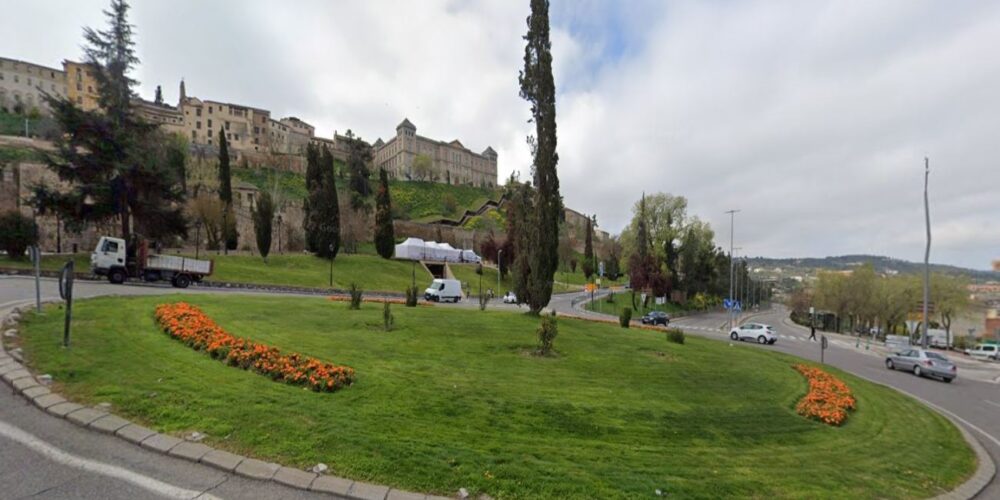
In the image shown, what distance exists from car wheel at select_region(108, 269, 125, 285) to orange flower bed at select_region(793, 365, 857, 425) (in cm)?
3204

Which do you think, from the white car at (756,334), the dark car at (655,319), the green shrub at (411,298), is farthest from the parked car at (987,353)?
the green shrub at (411,298)

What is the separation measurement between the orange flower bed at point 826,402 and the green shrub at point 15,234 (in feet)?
132

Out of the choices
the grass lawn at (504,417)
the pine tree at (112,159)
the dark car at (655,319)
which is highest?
the pine tree at (112,159)

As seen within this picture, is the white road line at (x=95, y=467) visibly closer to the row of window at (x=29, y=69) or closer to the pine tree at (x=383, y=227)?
the pine tree at (x=383, y=227)

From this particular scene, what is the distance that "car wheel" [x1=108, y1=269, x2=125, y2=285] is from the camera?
2303cm

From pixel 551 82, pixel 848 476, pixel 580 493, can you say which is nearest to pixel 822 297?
pixel 551 82

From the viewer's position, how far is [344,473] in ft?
14.7

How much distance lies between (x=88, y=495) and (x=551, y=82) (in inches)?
789

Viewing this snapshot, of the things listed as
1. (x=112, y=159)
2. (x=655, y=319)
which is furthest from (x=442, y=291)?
(x=112, y=159)

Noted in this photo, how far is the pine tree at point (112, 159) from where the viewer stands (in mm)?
26031

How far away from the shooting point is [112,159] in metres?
26.6

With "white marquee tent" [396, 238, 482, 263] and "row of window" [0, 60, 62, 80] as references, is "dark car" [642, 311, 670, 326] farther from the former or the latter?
"row of window" [0, 60, 62, 80]

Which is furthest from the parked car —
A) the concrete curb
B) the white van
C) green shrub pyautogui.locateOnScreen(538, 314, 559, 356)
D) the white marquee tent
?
the white marquee tent

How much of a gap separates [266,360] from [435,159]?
145498 mm
